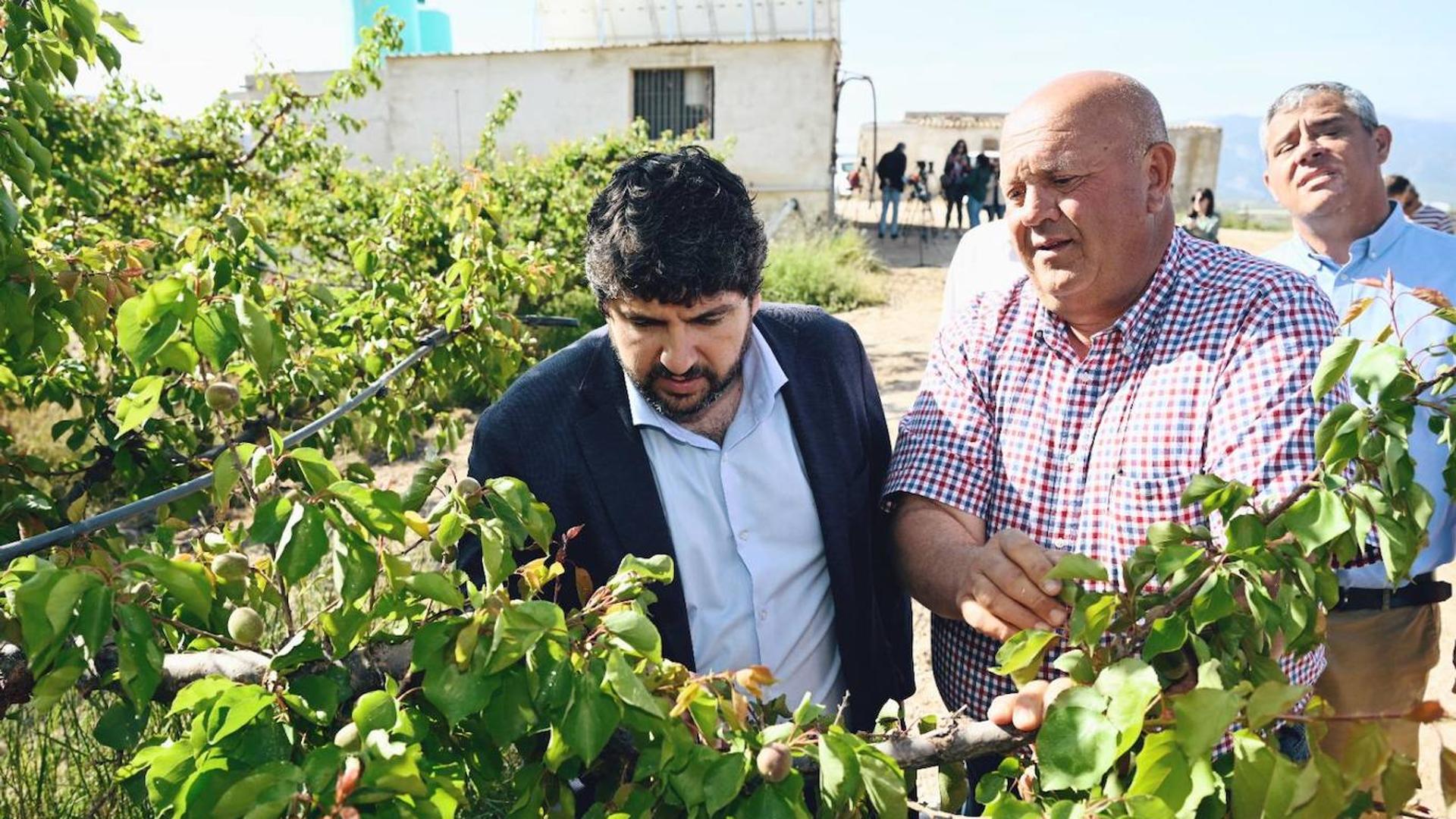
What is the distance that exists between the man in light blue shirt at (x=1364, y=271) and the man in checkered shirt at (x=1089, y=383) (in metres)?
0.87

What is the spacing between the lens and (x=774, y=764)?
1230mm

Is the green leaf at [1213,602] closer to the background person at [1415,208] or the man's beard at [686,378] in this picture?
the man's beard at [686,378]

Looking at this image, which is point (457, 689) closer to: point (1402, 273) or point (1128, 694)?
point (1128, 694)

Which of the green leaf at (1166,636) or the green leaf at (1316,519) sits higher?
the green leaf at (1316,519)

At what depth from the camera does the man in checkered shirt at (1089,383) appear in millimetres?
1903

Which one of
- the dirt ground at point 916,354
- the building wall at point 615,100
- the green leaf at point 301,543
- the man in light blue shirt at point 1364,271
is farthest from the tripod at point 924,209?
the green leaf at point 301,543

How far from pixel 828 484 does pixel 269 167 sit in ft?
17.9

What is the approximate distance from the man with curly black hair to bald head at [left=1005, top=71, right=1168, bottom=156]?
0.57 metres

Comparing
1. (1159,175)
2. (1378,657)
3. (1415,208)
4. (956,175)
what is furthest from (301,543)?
(956,175)

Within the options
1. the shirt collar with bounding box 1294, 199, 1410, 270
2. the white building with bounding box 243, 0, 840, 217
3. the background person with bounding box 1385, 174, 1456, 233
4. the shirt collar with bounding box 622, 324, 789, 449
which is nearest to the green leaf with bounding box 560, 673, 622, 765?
the shirt collar with bounding box 622, 324, 789, 449

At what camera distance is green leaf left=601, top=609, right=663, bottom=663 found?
1.26 meters

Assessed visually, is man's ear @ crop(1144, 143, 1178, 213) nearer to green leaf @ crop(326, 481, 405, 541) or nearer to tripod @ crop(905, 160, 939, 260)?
green leaf @ crop(326, 481, 405, 541)

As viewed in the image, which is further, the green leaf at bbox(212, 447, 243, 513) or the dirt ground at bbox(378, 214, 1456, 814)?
the dirt ground at bbox(378, 214, 1456, 814)

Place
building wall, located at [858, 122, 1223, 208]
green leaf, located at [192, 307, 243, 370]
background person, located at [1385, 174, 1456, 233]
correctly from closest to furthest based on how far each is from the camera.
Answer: green leaf, located at [192, 307, 243, 370]
background person, located at [1385, 174, 1456, 233]
building wall, located at [858, 122, 1223, 208]
